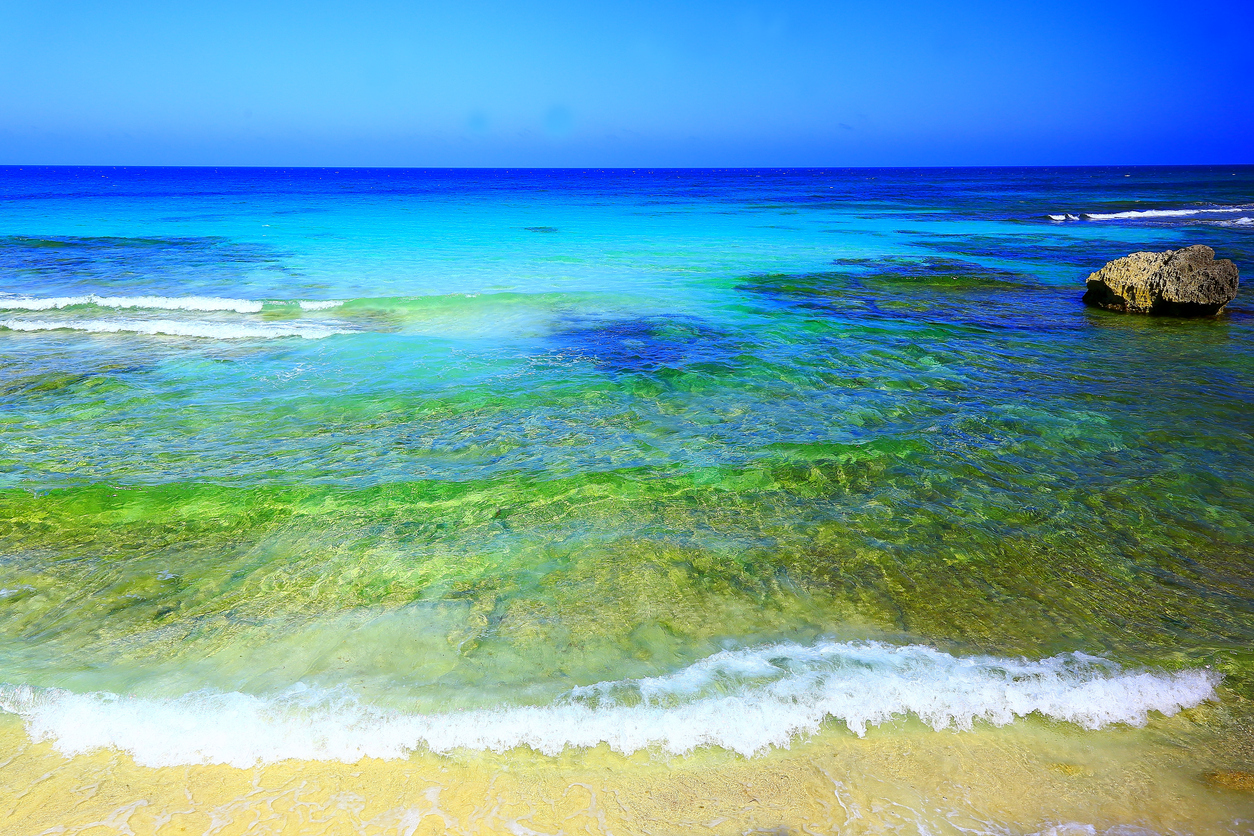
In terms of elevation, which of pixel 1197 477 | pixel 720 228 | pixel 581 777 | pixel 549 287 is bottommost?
pixel 581 777

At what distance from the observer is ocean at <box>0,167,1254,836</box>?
3.41 metres

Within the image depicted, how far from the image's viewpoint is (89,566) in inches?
207

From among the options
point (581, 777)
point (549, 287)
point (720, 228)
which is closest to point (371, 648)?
point (581, 777)

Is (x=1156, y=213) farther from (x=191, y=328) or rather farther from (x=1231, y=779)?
(x=1231, y=779)

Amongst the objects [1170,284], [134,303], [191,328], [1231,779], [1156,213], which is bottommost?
[1231,779]

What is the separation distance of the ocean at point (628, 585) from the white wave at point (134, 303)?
3.34 m

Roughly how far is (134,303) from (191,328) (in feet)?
12.1

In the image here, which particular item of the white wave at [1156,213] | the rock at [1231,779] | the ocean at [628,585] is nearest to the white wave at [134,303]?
the ocean at [628,585]

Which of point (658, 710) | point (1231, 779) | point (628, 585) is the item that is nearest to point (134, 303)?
point (628, 585)

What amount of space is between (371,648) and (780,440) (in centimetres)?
476

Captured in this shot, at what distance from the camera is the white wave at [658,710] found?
3.62 metres

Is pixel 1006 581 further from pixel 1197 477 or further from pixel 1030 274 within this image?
pixel 1030 274

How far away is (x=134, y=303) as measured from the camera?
15.6 metres

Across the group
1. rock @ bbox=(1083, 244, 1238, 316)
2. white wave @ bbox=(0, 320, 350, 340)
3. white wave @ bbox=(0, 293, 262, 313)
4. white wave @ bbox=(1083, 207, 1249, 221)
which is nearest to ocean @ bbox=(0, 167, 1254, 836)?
white wave @ bbox=(0, 320, 350, 340)
